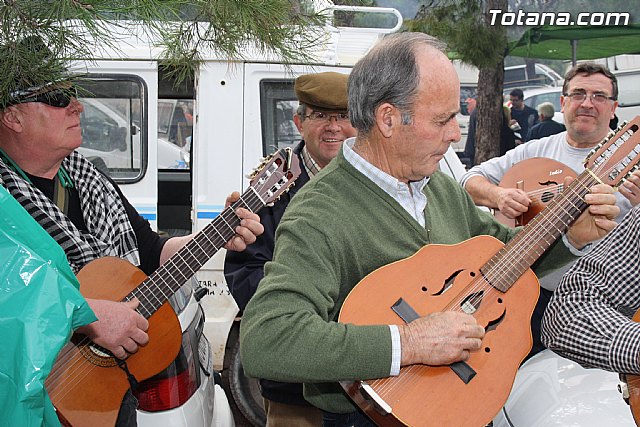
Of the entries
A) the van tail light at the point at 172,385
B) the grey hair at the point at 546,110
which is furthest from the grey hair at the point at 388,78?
the grey hair at the point at 546,110

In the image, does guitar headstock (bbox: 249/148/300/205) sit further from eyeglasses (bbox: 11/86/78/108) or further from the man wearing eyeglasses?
the man wearing eyeglasses

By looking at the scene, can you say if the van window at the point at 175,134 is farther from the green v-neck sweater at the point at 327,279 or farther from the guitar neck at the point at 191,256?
the green v-neck sweater at the point at 327,279

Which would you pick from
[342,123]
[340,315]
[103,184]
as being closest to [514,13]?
[342,123]

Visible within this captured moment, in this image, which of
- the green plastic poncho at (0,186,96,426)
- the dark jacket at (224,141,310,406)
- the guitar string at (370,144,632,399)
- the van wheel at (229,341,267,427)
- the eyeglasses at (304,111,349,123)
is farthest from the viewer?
the van wheel at (229,341,267,427)

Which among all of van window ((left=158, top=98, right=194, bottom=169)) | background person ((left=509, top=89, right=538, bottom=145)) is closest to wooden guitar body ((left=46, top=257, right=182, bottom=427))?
van window ((left=158, top=98, right=194, bottom=169))

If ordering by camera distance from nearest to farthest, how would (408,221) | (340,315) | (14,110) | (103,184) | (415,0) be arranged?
(340,315)
(408,221)
(14,110)
(103,184)
(415,0)

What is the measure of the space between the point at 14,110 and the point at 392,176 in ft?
3.94

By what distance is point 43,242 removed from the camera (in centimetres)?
168

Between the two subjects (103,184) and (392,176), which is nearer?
(392,176)

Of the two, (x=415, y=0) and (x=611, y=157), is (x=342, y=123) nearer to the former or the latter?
(x=611, y=157)

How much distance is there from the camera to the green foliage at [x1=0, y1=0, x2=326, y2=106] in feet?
5.90

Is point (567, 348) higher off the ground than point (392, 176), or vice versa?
point (392, 176)

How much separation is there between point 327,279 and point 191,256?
3.45ft

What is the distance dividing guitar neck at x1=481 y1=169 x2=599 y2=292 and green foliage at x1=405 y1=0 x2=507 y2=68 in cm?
619
